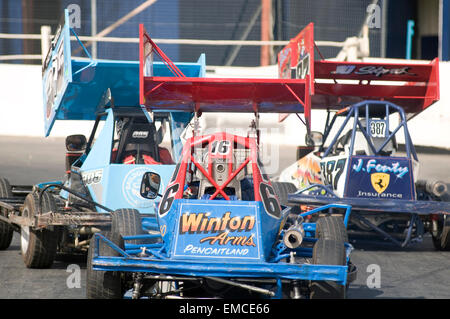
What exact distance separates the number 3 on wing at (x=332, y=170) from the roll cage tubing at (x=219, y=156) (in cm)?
339

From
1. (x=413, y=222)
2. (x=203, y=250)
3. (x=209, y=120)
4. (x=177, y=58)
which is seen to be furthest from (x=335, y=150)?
(x=177, y=58)

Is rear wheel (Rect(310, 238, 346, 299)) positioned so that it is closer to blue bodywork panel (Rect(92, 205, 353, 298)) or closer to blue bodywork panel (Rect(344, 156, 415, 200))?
blue bodywork panel (Rect(92, 205, 353, 298))

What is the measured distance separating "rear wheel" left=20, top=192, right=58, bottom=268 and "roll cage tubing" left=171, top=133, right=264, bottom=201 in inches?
67.5

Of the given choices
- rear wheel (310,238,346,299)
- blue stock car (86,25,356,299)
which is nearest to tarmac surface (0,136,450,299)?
blue stock car (86,25,356,299)

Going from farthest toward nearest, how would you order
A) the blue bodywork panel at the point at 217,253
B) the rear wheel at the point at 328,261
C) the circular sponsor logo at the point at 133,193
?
the circular sponsor logo at the point at 133,193 → the rear wheel at the point at 328,261 → the blue bodywork panel at the point at 217,253

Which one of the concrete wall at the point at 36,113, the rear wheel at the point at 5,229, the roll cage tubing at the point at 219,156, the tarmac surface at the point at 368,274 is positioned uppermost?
the concrete wall at the point at 36,113

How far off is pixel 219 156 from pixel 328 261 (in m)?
1.27

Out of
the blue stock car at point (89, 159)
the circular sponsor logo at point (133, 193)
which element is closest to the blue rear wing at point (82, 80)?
the blue stock car at point (89, 159)

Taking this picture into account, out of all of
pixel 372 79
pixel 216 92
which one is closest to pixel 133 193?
pixel 216 92

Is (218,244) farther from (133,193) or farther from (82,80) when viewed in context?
(82,80)

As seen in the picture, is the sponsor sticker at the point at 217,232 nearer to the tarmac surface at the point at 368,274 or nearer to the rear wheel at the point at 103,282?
the rear wheel at the point at 103,282

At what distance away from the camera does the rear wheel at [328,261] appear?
581cm

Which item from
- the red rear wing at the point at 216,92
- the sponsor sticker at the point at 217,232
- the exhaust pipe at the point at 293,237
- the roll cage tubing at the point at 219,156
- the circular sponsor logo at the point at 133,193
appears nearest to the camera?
the sponsor sticker at the point at 217,232

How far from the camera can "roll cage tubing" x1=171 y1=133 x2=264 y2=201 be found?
21.2 ft
